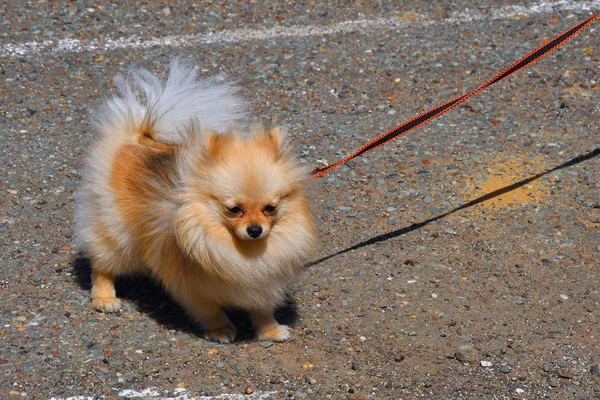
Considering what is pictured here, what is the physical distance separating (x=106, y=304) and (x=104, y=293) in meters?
0.07

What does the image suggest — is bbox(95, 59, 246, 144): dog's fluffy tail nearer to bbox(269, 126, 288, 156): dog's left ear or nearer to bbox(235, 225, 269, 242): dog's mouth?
bbox(269, 126, 288, 156): dog's left ear

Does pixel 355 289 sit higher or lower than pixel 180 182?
lower

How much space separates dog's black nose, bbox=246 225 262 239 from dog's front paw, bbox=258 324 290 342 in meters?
0.68

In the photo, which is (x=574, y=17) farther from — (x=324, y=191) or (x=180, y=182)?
(x=180, y=182)

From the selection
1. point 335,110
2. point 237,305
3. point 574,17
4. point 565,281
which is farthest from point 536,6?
point 237,305

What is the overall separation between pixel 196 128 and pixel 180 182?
27 centimetres

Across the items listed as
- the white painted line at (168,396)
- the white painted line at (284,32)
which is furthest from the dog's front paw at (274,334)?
the white painted line at (284,32)

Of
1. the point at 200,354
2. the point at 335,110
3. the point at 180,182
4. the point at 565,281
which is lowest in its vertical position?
the point at 565,281

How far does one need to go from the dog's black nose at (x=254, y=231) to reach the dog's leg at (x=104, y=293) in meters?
1.09

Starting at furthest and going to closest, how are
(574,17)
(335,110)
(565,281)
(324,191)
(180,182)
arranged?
(574,17) < (335,110) < (324,191) < (565,281) < (180,182)

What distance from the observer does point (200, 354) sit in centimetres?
382

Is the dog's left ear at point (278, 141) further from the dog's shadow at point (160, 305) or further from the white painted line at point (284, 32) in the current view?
the white painted line at point (284, 32)

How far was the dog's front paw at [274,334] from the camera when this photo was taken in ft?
13.0

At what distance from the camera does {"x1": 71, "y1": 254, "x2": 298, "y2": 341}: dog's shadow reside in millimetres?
4094
